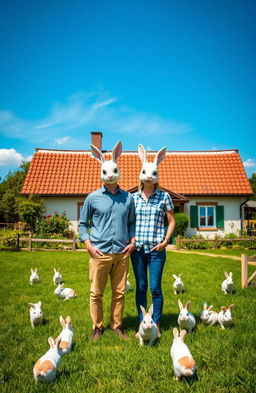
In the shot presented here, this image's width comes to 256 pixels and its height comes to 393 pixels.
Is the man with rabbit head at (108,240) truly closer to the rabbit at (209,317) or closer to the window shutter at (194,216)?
the rabbit at (209,317)

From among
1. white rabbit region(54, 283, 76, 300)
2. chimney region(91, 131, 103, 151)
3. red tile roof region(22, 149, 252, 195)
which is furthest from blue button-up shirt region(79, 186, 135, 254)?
chimney region(91, 131, 103, 151)

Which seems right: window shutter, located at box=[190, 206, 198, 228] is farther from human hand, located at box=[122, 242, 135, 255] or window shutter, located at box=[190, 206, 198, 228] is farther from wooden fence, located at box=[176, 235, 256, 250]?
human hand, located at box=[122, 242, 135, 255]

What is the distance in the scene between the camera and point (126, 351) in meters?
3.09

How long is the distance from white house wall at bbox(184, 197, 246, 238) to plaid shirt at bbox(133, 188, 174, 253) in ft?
44.5

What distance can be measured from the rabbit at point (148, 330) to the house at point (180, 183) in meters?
12.8

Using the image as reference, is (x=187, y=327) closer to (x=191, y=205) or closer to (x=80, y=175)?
(x=191, y=205)

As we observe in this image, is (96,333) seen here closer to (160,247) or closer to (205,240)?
(160,247)

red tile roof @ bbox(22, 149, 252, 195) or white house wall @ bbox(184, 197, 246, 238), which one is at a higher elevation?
red tile roof @ bbox(22, 149, 252, 195)

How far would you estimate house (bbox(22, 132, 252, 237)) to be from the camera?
1688 cm

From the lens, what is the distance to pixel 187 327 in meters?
3.64

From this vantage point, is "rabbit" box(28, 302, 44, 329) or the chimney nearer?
"rabbit" box(28, 302, 44, 329)

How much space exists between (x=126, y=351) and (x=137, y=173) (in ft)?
53.2

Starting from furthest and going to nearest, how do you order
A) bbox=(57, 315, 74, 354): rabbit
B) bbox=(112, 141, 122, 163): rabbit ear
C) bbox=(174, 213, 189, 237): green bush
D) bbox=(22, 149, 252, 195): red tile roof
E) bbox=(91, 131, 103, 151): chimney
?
1. bbox=(91, 131, 103, 151): chimney
2. bbox=(22, 149, 252, 195): red tile roof
3. bbox=(174, 213, 189, 237): green bush
4. bbox=(112, 141, 122, 163): rabbit ear
5. bbox=(57, 315, 74, 354): rabbit

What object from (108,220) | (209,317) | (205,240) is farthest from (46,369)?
(205,240)
